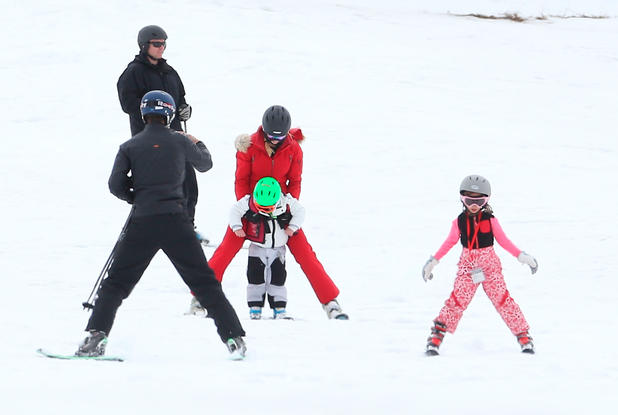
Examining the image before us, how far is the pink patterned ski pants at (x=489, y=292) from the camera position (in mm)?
5980

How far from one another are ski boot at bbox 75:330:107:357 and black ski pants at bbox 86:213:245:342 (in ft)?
0.13

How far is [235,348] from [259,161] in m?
1.93

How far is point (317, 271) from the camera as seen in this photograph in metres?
6.98

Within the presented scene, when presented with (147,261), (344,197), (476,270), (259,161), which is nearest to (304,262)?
(259,161)

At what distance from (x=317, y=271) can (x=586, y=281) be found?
3.15 meters

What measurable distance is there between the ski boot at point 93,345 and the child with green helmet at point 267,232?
1808 mm

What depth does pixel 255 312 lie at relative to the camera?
7.12m

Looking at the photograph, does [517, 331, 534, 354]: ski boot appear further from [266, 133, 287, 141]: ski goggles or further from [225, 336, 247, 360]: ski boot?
[266, 133, 287, 141]: ski goggles

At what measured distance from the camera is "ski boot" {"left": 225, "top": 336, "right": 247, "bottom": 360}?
5.46 m

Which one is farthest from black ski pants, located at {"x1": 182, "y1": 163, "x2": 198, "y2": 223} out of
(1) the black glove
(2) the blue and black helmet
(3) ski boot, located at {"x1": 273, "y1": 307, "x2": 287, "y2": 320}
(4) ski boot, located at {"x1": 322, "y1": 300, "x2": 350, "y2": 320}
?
(2) the blue and black helmet

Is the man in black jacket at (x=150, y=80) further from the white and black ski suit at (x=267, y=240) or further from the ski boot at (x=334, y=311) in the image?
the ski boot at (x=334, y=311)

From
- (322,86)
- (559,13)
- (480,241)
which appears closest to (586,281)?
(480,241)

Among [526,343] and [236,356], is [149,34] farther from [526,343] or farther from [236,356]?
[526,343]

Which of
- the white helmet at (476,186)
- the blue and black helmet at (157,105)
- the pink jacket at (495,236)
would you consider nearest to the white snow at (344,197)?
the pink jacket at (495,236)
